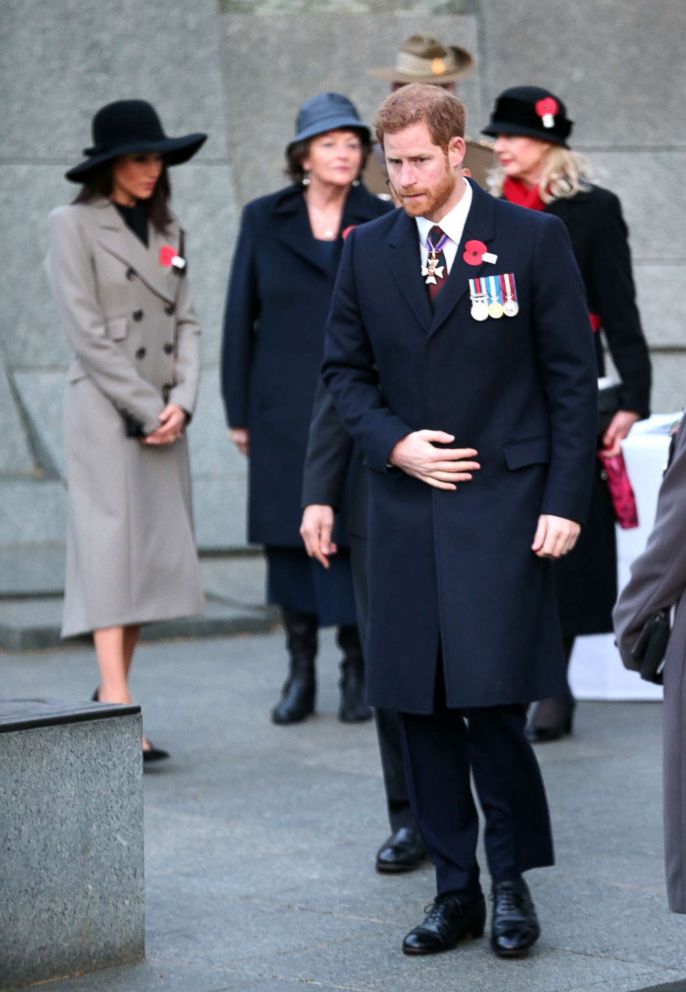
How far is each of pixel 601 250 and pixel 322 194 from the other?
1.04 metres

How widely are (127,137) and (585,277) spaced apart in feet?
5.21

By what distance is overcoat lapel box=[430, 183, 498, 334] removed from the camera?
4367 millimetres

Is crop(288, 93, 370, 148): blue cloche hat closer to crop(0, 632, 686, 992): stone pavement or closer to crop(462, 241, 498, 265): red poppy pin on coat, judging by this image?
crop(0, 632, 686, 992): stone pavement

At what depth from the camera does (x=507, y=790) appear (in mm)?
4453

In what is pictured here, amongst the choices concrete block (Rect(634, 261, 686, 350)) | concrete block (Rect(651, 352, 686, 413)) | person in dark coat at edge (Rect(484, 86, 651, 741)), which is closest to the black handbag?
person in dark coat at edge (Rect(484, 86, 651, 741))

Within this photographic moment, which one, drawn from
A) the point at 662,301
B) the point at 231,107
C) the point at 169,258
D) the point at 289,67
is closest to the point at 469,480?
the point at 169,258

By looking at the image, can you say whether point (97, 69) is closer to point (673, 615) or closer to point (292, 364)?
point (292, 364)

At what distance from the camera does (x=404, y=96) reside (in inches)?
170

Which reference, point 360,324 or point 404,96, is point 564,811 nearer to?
point 360,324

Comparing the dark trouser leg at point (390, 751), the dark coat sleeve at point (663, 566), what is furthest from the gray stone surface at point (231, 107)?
the dark coat sleeve at point (663, 566)

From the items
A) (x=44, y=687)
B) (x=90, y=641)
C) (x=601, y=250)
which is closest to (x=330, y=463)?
(x=601, y=250)

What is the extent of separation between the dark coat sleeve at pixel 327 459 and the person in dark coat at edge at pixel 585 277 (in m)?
1.90

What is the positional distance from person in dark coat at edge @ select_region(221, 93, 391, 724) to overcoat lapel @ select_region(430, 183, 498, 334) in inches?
97.9

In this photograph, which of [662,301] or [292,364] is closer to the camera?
[292,364]
